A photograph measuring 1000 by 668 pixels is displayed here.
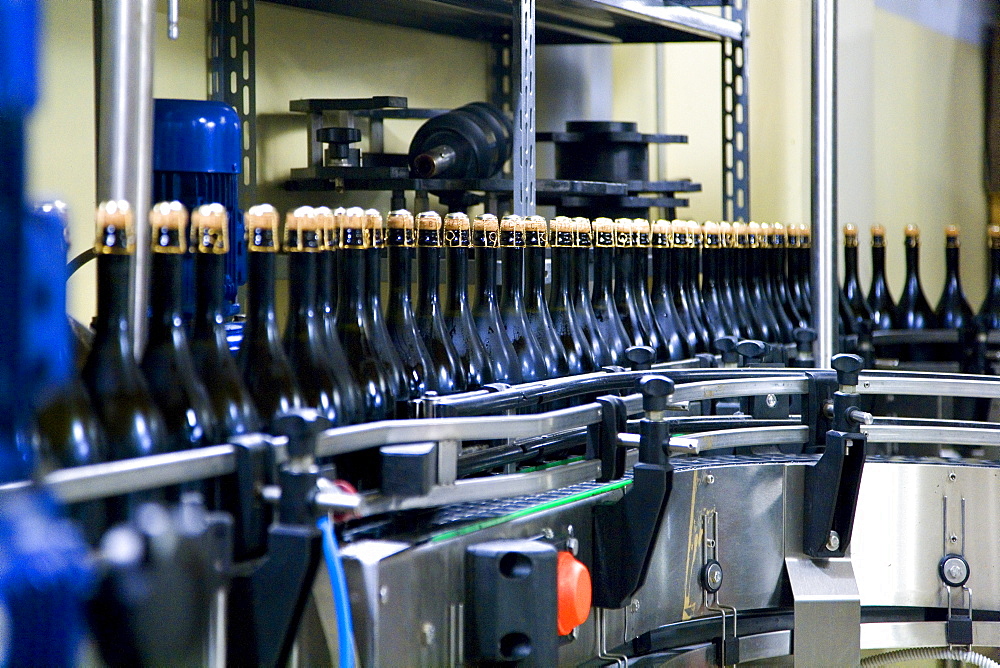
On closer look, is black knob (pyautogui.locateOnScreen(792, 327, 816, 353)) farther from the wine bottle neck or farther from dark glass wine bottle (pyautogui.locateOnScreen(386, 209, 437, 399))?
the wine bottle neck

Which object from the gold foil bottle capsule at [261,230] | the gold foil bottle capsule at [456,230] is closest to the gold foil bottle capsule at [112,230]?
the gold foil bottle capsule at [261,230]

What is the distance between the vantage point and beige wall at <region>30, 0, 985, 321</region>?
77.3 inches

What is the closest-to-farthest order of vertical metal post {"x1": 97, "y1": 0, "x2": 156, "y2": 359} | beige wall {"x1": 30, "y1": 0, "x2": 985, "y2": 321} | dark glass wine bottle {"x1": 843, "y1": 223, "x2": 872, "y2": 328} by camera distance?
vertical metal post {"x1": 97, "y1": 0, "x2": 156, "y2": 359} → beige wall {"x1": 30, "y1": 0, "x2": 985, "y2": 321} → dark glass wine bottle {"x1": 843, "y1": 223, "x2": 872, "y2": 328}

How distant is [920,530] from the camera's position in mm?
1310

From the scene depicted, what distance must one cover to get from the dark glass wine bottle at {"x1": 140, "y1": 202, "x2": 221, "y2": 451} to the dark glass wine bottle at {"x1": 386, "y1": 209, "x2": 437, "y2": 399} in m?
0.27

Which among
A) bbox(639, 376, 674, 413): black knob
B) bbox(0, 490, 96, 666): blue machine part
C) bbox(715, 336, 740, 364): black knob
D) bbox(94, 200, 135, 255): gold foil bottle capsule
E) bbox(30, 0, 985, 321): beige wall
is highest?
bbox(30, 0, 985, 321): beige wall

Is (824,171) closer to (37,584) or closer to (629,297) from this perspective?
(629,297)

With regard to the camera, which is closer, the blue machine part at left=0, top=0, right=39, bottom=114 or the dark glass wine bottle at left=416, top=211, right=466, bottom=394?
the blue machine part at left=0, top=0, right=39, bottom=114

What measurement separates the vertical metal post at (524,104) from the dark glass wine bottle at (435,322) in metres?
0.57

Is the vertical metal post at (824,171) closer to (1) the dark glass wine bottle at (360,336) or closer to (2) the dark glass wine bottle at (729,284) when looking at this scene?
(2) the dark glass wine bottle at (729,284)

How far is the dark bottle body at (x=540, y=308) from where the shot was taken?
50.2 inches

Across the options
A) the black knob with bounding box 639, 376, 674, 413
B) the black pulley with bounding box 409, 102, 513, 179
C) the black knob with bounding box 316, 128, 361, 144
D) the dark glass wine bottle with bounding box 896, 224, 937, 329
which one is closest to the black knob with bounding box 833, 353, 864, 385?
the black knob with bounding box 639, 376, 674, 413

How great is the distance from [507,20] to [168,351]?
160 centimetres

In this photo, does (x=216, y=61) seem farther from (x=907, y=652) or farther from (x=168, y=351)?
(x=907, y=652)
